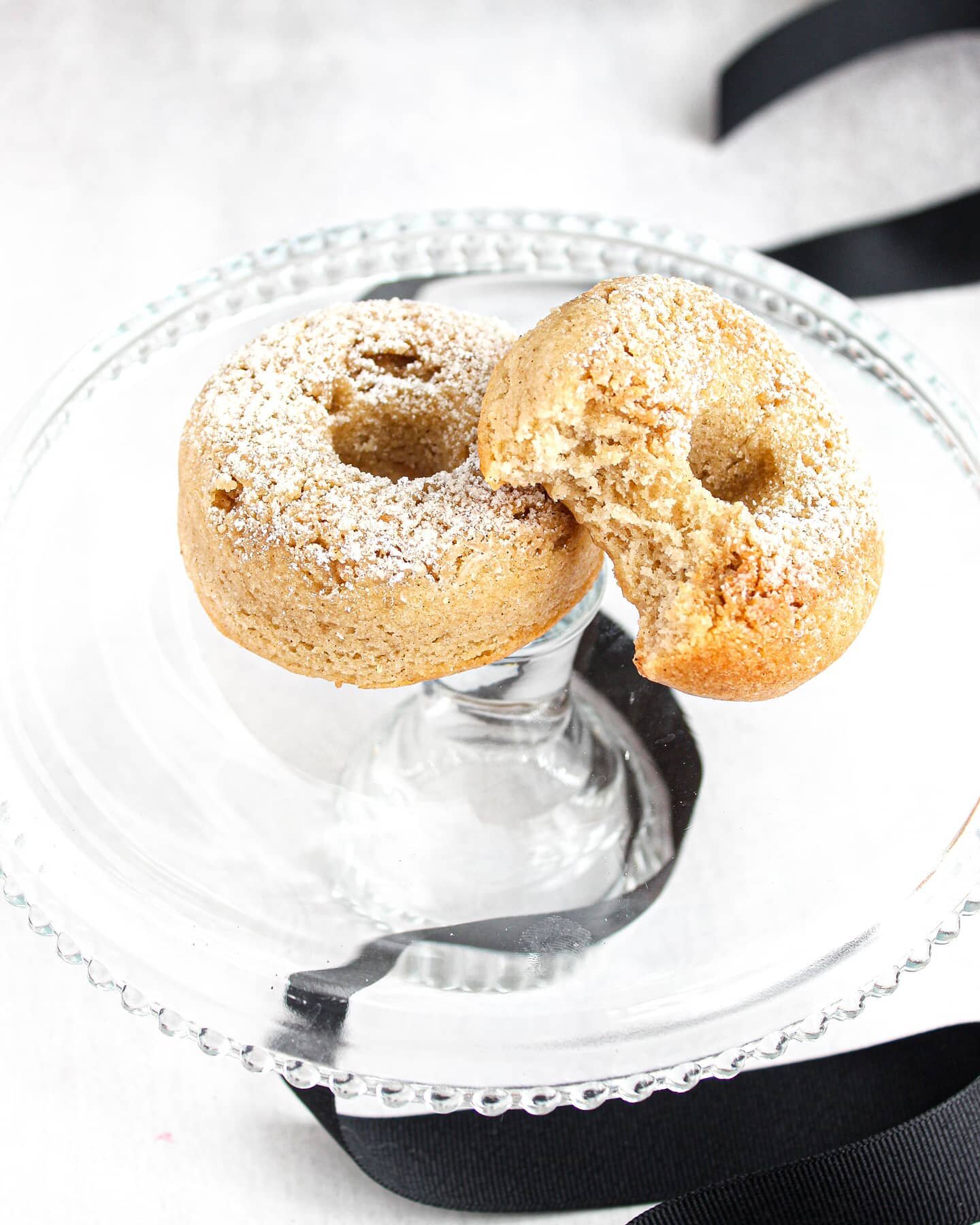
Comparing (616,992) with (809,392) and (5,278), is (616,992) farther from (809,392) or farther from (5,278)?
(5,278)

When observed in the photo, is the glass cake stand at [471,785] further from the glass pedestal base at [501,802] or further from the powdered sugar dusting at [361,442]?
the powdered sugar dusting at [361,442]

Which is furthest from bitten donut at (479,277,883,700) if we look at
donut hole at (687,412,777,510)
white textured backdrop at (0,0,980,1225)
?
white textured backdrop at (0,0,980,1225)

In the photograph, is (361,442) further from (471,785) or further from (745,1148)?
(745,1148)

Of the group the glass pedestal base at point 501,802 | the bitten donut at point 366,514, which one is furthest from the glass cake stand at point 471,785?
the bitten donut at point 366,514

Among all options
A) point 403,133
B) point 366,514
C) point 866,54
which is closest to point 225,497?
point 366,514

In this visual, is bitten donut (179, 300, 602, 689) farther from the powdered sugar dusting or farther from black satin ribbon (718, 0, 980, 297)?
black satin ribbon (718, 0, 980, 297)

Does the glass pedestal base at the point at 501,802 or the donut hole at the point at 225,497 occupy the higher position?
the donut hole at the point at 225,497

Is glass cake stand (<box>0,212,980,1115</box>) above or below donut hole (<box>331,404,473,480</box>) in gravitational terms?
below
